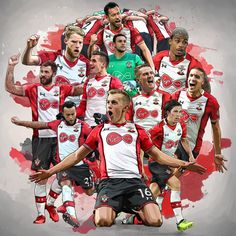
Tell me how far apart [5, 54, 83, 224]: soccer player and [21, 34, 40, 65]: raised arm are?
0.05m

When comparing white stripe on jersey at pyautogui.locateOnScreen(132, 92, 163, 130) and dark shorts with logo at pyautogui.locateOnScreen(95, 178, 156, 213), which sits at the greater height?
white stripe on jersey at pyautogui.locateOnScreen(132, 92, 163, 130)

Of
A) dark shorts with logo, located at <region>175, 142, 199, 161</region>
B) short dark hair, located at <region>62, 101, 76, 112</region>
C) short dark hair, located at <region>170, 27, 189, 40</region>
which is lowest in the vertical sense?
dark shorts with logo, located at <region>175, 142, 199, 161</region>

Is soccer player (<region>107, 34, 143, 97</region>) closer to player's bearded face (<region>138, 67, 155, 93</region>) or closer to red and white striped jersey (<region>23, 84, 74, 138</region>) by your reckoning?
player's bearded face (<region>138, 67, 155, 93</region>)

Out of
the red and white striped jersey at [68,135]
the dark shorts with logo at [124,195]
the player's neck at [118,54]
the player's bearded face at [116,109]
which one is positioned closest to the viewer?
the dark shorts with logo at [124,195]

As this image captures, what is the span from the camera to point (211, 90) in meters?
4.05

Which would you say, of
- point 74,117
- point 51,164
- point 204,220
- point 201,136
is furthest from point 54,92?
point 204,220

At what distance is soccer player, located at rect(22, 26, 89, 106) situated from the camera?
4031 mm

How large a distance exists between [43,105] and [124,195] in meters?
0.83

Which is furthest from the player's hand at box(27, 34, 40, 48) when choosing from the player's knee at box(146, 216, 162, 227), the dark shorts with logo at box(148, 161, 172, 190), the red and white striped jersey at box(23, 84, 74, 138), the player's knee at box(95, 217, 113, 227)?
the player's knee at box(146, 216, 162, 227)

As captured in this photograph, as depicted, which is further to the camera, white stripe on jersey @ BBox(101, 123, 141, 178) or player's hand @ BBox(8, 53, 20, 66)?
player's hand @ BBox(8, 53, 20, 66)

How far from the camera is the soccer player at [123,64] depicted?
3.98 metres

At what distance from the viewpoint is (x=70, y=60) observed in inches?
159

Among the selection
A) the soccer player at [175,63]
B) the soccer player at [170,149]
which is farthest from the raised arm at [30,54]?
the soccer player at [170,149]

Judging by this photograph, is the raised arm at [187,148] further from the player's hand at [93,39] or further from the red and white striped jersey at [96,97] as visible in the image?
the player's hand at [93,39]
